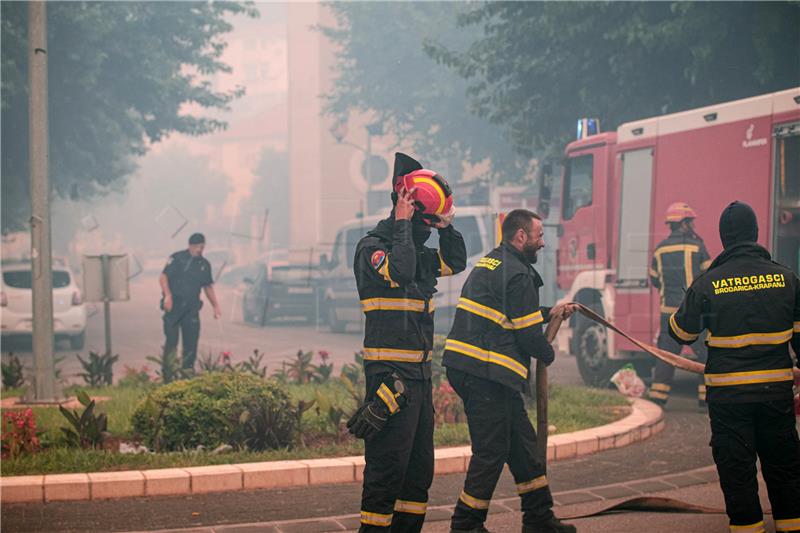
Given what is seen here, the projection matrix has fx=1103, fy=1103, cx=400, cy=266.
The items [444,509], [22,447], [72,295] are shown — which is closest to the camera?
[444,509]

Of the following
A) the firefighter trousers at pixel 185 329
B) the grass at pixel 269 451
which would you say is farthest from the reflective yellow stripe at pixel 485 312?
the firefighter trousers at pixel 185 329

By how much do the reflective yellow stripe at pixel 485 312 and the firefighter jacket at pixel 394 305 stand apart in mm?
830

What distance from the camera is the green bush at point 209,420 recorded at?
7906mm

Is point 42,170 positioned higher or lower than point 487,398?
higher

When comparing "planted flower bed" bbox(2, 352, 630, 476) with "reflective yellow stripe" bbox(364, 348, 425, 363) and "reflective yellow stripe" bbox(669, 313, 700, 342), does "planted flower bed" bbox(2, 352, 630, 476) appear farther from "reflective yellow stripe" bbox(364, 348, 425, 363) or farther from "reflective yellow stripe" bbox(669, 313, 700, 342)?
"reflective yellow stripe" bbox(669, 313, 700, 342)

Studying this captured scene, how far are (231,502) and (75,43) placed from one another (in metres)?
18.3

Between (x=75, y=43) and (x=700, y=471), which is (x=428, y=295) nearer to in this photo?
(x=700, y=471)

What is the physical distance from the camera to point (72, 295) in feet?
70.1

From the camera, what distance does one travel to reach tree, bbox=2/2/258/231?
73.5 ft

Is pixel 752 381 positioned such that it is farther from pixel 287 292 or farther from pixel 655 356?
pixel 287 292

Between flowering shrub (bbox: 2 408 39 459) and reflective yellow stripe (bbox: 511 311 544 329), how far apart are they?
381 centimetres

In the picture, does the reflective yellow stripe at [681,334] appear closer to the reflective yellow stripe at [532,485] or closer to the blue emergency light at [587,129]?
the reflective yellow stripe at [532,485]

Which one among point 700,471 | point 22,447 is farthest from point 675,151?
point 22,447

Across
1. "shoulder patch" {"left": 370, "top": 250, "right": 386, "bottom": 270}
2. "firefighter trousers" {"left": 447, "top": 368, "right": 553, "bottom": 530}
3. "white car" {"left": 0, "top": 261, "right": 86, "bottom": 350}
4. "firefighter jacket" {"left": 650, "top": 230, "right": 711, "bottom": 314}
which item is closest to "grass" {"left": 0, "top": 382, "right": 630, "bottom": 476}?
"firefighter jacket" {"left": 650, "top": 230, "right": 711, "bottom": 314}
